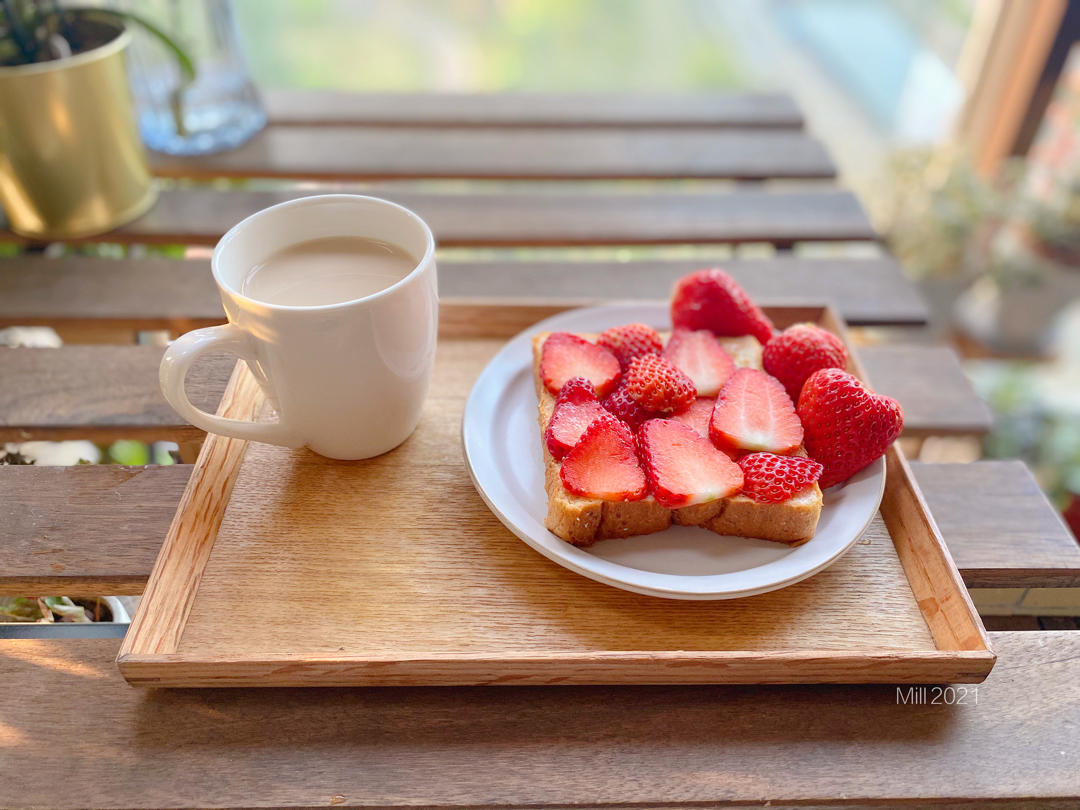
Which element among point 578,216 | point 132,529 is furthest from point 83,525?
point 578,216

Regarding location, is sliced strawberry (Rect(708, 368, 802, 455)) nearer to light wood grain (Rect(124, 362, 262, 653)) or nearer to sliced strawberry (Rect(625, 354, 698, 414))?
sliced strawberry (Rect(625, 354, 698, 414))

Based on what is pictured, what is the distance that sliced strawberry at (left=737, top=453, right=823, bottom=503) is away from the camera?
670mm

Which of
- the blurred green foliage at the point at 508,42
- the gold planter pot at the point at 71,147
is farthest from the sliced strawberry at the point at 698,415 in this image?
the blurred green foliage at the point at 508,42

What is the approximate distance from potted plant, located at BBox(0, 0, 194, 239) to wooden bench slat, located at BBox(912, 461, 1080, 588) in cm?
107

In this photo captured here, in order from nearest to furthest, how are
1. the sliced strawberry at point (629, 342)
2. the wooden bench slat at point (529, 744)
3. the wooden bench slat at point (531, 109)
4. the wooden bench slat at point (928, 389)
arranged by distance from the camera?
the wooden bench slat at point (529, 744) → the sliced strawberry at point (629, 342) → the wooden bench slat at point (928, 389) → the wooden bench slat at point (531, 109)

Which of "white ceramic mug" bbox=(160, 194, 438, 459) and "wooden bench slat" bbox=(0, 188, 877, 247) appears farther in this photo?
"wooden bench slat" bbox=(0, 188, 877, 247)

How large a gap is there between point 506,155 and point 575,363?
72 cm

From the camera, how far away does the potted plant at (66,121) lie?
100 cm

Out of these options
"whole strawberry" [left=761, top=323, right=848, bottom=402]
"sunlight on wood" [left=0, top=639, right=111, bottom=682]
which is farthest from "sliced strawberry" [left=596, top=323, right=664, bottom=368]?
"sunlight on wood" [left=0, top=639, right=111, bottom=682]

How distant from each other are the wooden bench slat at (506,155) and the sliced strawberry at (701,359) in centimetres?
58

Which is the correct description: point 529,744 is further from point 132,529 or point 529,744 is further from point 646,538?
point 132,529

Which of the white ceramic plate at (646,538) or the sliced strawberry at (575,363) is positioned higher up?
the sliced strawberry at (575,363)

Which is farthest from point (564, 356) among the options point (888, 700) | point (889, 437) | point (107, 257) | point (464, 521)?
point (107, 257)

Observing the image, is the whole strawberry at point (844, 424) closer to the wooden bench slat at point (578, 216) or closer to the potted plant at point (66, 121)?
the wooden bench slat at point (578, 216)
